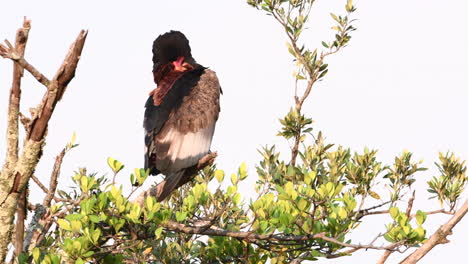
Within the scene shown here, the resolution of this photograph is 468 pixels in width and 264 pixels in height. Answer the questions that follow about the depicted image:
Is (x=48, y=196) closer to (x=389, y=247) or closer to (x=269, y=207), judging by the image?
(x=269, y=207)

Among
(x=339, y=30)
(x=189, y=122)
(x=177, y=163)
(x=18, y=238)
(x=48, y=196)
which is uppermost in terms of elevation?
(x=339, y=30)

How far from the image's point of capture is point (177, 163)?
955 cm

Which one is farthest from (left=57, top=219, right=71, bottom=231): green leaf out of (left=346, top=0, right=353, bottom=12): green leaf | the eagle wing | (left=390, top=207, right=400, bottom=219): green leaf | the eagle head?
(left=346, top=0, right=353, bottom=12): green leaf

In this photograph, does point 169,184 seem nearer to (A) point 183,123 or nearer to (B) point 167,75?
(A) point 183,123

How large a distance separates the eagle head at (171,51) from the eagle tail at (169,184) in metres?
2.78

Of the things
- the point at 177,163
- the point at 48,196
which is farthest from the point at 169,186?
the point at 48,196

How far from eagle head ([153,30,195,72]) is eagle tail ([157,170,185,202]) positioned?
278cm

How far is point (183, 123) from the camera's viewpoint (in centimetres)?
1050

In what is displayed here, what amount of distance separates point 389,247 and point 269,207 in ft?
4.36

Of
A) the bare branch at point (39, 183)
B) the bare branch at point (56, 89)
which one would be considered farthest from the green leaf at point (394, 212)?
the bare branch at point (39, 183)

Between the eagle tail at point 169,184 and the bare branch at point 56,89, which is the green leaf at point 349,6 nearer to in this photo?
the eagle tail at point 169,184

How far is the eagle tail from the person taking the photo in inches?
345

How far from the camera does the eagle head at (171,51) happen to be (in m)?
11.7

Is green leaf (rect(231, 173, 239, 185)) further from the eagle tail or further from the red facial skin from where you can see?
the red facial skin
